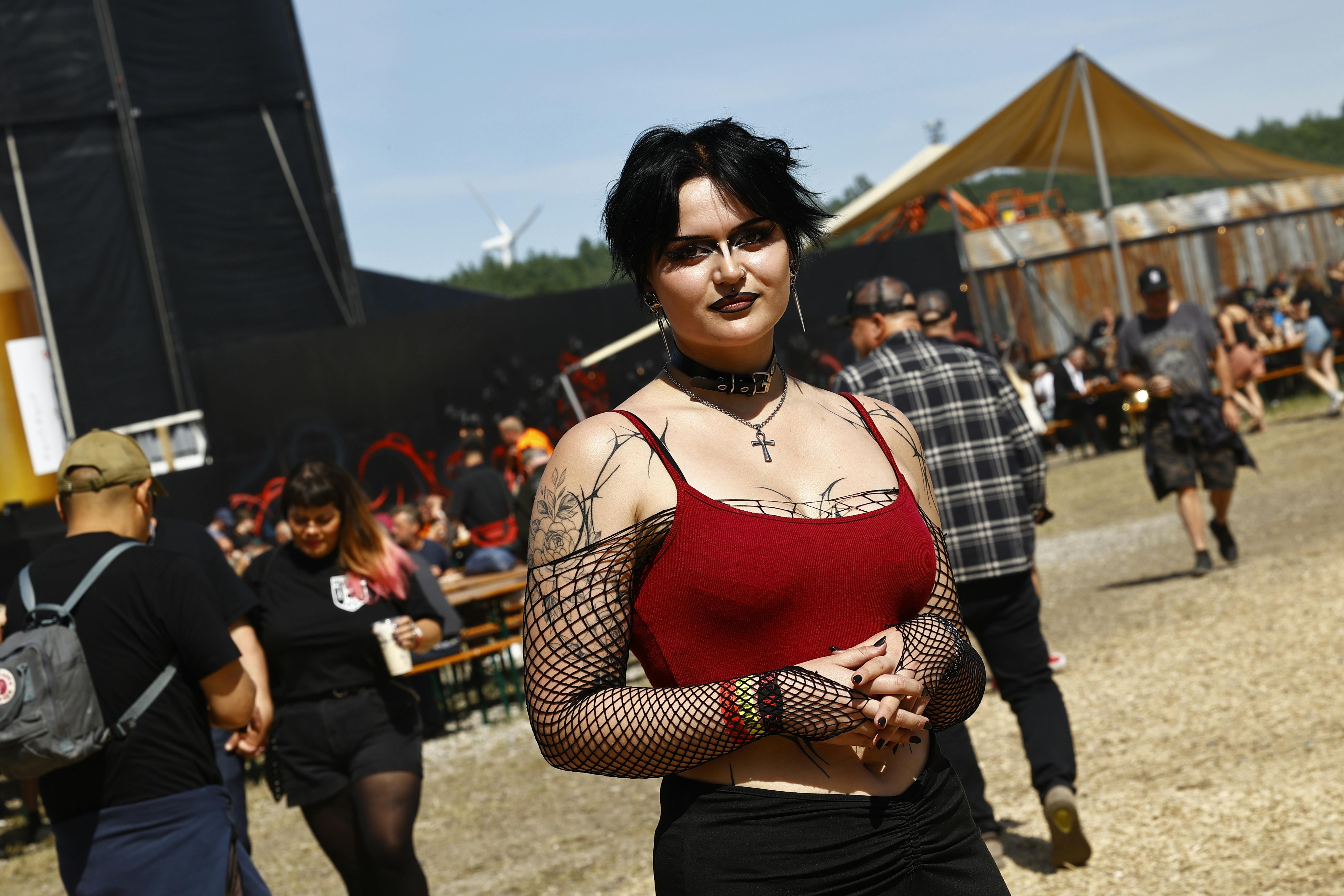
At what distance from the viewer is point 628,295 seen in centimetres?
1939

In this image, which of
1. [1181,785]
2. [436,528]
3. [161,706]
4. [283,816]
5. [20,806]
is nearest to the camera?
[161,706]

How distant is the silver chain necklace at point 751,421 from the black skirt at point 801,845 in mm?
536

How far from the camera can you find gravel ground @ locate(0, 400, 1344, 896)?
4500mm

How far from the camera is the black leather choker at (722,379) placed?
213 cm

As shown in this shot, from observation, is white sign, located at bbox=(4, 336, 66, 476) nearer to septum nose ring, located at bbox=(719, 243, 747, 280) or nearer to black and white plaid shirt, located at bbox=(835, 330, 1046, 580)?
black and white plaid shirt, located at bbox=(835, 330, 1046, 580)

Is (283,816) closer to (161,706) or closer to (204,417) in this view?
Result: (161,706)

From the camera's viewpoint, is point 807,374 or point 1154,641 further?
point 807,374

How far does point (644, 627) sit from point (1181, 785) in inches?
156

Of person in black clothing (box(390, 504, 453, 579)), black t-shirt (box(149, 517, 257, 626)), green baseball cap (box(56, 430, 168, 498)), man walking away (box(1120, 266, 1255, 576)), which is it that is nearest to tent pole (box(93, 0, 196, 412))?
person in black clothing (box(390, 504, 453, 579))

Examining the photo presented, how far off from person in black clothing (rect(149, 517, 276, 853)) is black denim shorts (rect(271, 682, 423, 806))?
0.32 feet

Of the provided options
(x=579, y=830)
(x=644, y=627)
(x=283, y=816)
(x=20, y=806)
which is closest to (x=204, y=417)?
(x=20, y=806)

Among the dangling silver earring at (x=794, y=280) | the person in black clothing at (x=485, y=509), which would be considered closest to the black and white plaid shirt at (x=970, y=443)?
the dangling silver earring at (x=794, y=280)

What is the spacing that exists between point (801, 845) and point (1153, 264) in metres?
26.2

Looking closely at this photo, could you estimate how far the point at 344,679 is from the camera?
14.9 feet
